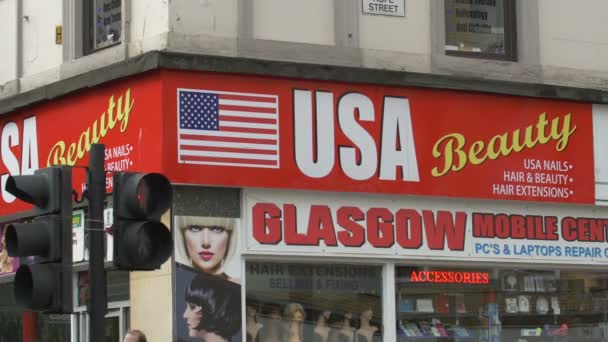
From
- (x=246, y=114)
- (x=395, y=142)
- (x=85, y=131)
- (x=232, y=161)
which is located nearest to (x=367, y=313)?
(x=395, y=142)

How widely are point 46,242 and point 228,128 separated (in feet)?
20.1

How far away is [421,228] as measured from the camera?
1686 centimetres

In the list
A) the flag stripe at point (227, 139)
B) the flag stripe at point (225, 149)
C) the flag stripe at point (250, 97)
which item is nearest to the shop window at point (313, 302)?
→ the flag stripe at point (225, 149)

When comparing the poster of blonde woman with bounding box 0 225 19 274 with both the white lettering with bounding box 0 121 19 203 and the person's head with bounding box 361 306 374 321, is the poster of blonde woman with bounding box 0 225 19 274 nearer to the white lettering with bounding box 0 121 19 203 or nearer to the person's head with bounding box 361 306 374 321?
the white lettering with bounding box 0 121 19 203

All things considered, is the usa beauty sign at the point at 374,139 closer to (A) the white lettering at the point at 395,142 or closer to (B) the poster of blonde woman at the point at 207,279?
(A) the white lettering at the point at 395,142

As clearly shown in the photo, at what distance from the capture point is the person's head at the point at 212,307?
15.5m

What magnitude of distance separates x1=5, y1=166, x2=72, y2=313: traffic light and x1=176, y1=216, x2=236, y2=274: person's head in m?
5.61

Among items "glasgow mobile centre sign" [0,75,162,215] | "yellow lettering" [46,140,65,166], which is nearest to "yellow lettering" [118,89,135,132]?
"glasgow mobile centre sign" [0,75,162,215]

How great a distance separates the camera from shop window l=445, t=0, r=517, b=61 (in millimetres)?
17734

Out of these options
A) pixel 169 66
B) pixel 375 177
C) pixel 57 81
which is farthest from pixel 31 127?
pixel 375 177

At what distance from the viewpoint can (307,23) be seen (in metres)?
16.6

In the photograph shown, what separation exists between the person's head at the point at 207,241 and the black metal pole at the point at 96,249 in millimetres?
5347

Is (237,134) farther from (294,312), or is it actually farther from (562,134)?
(562,134)

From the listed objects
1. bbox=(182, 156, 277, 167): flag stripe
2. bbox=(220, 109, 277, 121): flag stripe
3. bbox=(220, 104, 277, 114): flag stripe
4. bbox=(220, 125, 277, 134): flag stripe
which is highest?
bbox=(220, 104, 277, 114): flag stripe
